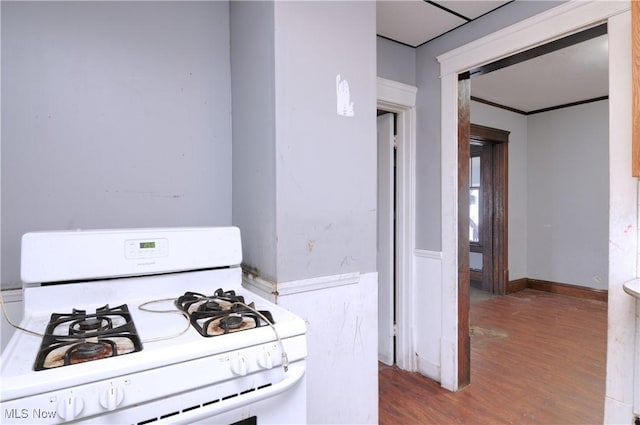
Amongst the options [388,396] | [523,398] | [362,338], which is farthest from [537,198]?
[362,338]

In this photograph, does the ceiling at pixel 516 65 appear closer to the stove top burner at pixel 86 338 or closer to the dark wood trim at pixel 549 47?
the dark wood trim at pixel 549 47

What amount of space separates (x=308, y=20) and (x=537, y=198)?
4.46 metres

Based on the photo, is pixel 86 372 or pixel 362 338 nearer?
pixel 86 372

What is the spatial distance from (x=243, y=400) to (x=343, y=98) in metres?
1.18

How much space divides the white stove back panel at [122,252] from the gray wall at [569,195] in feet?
14.9

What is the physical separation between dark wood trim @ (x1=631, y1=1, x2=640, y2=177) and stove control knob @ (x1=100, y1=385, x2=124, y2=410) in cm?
184

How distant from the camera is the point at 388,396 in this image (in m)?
2.19

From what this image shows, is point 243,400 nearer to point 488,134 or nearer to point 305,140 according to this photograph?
point 305,140

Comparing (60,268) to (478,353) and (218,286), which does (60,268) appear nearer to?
(218,286)

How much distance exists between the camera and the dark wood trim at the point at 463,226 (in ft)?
7.32

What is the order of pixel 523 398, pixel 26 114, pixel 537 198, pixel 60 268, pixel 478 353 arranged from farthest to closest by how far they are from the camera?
pixel 537 198 < pixel 478 353 < pixel 523 398 < pixel 26 114 < pixel 60 268

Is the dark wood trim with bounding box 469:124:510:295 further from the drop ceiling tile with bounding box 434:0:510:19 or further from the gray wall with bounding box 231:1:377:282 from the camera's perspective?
the gray wall with bounding box 231:1:377:282

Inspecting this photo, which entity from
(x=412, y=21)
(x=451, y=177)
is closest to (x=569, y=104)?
(x=451, y=177)

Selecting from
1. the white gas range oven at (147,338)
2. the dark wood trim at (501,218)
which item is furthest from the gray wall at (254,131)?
the dark wood trim at (501,218)
